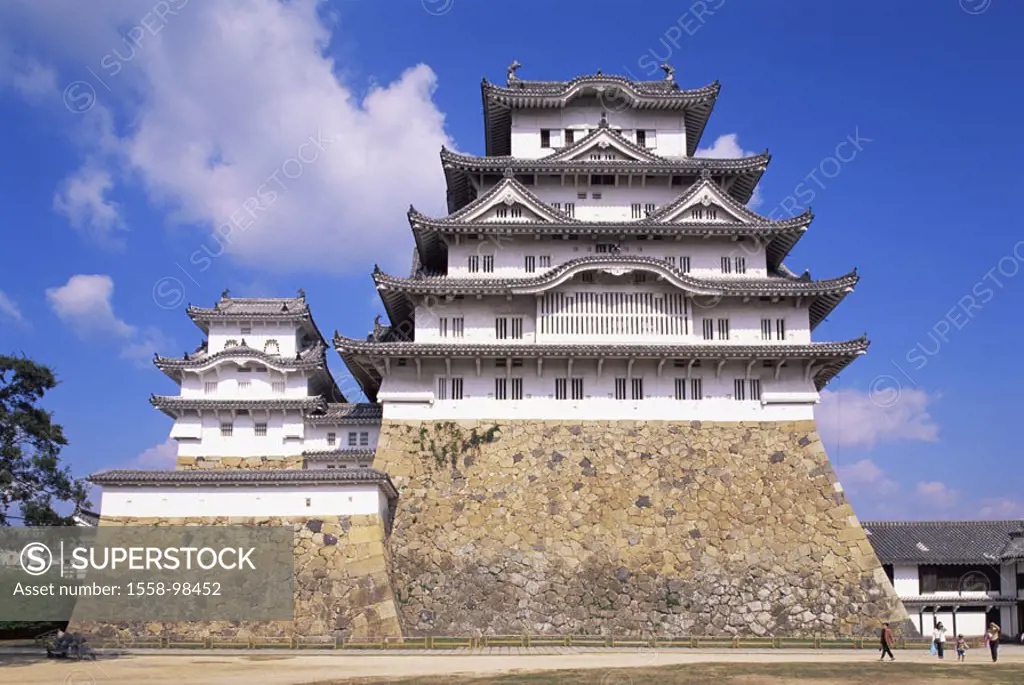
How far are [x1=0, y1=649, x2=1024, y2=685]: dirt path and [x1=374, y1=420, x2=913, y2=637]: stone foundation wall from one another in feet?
11.6

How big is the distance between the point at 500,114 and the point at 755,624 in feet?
85.9

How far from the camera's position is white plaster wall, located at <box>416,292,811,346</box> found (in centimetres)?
3584

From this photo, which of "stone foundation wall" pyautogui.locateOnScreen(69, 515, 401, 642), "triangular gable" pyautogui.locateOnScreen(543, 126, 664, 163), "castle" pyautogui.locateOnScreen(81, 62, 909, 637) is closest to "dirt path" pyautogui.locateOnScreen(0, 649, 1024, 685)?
"stone foundation wall" pyautogui.locateOnScreen(69, 515, 401, 642)

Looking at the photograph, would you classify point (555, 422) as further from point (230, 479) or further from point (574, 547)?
point (230, 479)

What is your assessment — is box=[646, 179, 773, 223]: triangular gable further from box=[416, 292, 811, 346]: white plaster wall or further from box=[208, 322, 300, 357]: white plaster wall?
box=[208, 322, 300, 357]: white plaster wall

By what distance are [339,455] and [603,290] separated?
14582mm

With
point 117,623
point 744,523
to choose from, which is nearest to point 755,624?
point 744,523

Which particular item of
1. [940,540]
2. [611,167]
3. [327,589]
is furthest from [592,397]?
[940,540]

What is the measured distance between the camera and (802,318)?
36.3 meters

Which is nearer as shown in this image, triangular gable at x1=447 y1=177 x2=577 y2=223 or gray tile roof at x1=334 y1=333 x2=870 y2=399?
gray tile roof at x1=334 y1=333 x2=870 y2=399

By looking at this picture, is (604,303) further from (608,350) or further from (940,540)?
(940,540)

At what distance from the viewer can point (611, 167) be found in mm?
39344

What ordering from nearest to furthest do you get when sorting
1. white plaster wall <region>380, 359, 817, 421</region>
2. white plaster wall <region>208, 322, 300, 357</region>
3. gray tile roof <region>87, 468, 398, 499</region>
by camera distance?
gray tile roof <region>87, 468, 398, 499</region> < white plaster wall <region>380, 359, 817, 421</region> < white plaster wall <region>208, 322, 300, 357</region>

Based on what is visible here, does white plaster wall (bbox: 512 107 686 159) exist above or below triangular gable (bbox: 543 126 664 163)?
above
